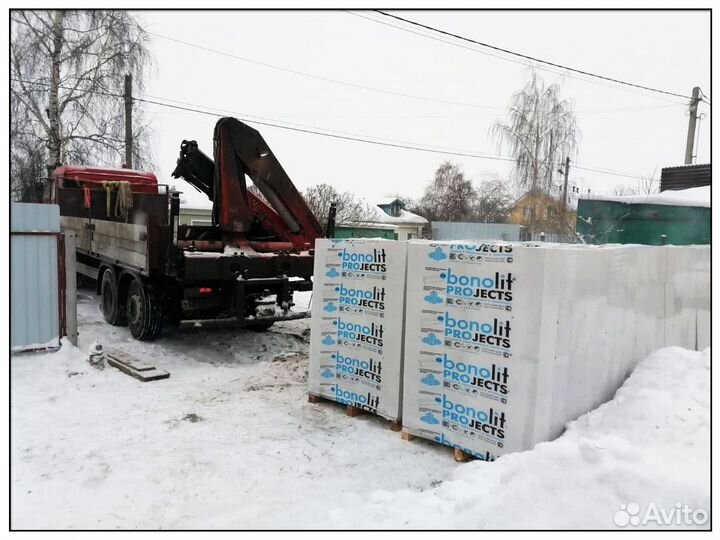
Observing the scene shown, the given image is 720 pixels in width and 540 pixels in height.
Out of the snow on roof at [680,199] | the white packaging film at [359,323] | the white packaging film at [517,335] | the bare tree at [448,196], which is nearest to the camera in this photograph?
the white packaging film at [517,335]

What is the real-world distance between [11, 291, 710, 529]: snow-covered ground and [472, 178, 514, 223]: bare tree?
3497 cm

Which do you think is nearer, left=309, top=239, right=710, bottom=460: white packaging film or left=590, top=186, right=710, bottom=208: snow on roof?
left=309, top=239, right=710, bottom=460: white packaging film

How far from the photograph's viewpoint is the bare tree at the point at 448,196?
45.1 m

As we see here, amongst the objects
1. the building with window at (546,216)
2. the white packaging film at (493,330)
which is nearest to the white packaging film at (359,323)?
the white packaging film at (493,330)

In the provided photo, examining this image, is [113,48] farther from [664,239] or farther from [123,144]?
[664,239]

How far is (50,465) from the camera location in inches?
146

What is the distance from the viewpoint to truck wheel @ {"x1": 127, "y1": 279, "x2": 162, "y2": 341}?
7.43m

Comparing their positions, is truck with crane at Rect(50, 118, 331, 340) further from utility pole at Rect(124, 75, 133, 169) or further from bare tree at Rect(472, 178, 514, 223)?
bare tree at Rect(472, 178, 514, 223)

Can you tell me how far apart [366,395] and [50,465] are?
8.49 feet

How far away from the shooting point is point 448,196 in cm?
4738

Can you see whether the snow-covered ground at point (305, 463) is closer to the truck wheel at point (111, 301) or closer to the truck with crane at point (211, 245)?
the truck with crane at point (211, 245)

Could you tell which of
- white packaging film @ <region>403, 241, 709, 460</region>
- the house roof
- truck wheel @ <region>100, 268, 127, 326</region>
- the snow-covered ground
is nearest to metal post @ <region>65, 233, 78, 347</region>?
the snow-covered ground

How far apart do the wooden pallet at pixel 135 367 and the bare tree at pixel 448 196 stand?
39.1 metres

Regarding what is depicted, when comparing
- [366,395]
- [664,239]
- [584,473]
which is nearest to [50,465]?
[366,395]
